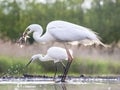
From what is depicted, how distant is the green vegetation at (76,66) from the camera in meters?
20.1

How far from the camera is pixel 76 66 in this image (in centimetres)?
2086

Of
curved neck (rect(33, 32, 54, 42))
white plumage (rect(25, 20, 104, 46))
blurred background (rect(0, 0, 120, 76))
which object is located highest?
white plumage (rect(25, 20, 104, 46))

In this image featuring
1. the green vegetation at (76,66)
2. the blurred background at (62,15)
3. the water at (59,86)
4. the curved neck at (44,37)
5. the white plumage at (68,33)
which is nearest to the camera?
the water at (59,86)

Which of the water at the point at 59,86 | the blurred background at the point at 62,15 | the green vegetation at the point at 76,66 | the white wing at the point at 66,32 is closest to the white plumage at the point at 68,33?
the white wing at the point at 66,32

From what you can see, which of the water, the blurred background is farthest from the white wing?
the blurred background

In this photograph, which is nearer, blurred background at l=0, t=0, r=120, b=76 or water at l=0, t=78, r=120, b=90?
water at l=0, t=78, r=120, b=90

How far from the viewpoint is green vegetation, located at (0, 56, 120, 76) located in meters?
20.1

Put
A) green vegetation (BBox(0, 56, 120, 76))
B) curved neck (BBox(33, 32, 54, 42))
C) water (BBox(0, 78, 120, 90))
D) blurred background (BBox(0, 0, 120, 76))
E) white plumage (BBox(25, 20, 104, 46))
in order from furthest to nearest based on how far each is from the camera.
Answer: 1. blurred background (BBox(0, 0, 120, 76))
2. green vegetation (BBox(0, 56, 120, 76))
3. curved neck (BBox(33, 32, 54, 42))
4. white plumage (BBox(25, 20, 104, 46))
5. water (BBox(0, 78, 120, 90))

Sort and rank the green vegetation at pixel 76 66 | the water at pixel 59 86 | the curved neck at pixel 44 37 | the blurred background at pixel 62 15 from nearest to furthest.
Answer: the water at pixel 59 86 → the curved neck at pixel 44 37 → the green vegetation at pixel 76 66 → the blurred background at pixel 62 15

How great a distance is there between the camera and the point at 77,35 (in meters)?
13.5

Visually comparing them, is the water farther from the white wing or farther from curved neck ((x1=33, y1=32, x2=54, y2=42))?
curved neck ((x1=33, y1=32, x2=54, y2=42))

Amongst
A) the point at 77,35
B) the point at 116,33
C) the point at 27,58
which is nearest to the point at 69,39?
the point at 77,35

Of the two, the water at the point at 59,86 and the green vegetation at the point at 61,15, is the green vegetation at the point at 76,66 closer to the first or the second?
the water at the point at 59,86

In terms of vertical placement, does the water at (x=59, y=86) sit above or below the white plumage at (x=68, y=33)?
below
